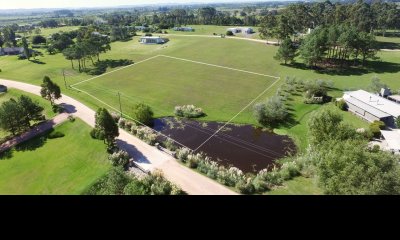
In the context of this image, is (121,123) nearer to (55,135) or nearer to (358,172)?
(55,135)

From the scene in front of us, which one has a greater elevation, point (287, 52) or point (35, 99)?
point (287, 52)

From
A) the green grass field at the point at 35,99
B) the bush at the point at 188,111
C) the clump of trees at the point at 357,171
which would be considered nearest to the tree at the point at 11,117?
the green grass field at the point at 35,99

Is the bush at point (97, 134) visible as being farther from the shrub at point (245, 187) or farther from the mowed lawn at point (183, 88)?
the shrub at point (245, 187)

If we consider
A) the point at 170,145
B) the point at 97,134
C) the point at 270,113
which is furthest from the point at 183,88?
the point at 170,145

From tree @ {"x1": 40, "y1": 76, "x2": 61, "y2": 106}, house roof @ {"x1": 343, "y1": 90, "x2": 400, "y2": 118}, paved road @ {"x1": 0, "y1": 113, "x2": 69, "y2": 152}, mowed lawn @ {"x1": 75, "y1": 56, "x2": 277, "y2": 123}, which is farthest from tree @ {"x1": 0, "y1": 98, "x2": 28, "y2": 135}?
house roof @ {"x1": 343, "y1": 90, "x2": 400, "y2": 118}

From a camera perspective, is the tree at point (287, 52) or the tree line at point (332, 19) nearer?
the tree at point (287, 52)

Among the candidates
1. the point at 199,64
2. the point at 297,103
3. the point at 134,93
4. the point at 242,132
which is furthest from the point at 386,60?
the point at 134,93

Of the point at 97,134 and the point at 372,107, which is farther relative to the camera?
the point at 372,107
